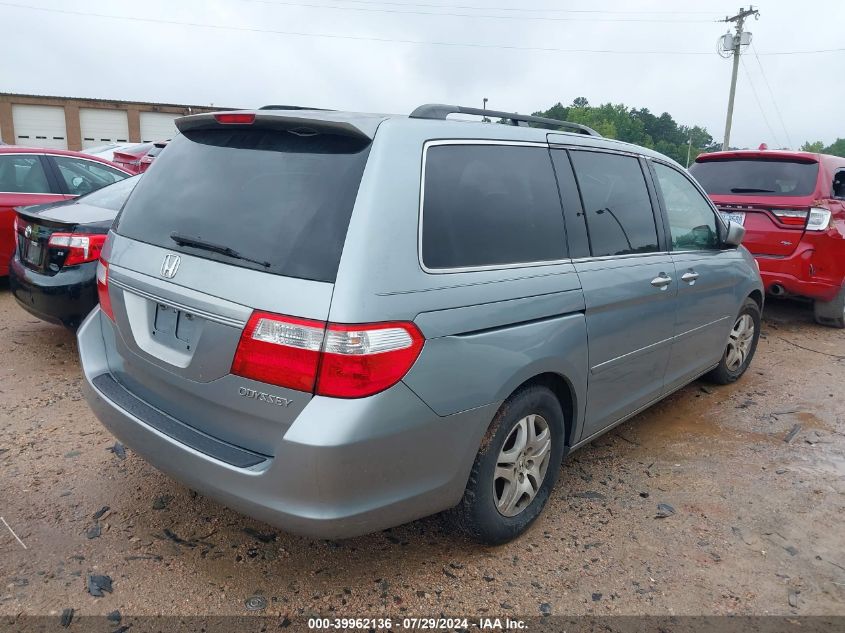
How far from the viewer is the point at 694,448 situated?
3900mm

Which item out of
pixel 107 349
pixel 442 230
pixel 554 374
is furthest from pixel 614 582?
pixel 107 349

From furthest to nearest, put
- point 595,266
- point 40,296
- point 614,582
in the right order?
1. point 40,296
2. point 595,266
3. point 614,582

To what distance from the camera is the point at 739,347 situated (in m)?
4.94

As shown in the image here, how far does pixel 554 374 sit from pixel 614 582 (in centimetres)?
88

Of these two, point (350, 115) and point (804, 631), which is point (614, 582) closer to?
point (804, 631)

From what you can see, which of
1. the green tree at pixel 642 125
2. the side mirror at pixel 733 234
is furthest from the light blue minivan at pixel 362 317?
the green tree at pixel 642 125

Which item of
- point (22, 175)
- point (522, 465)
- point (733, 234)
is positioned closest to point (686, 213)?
point (733, 234)

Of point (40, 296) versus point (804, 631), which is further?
point (40, 296)

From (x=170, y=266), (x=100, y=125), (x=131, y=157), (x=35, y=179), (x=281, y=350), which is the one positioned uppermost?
(x=170, y=266)

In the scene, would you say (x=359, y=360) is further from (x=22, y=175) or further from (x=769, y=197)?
(x=22, y=175)

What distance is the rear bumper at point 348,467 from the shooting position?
199 cm

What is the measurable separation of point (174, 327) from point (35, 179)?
5.36m

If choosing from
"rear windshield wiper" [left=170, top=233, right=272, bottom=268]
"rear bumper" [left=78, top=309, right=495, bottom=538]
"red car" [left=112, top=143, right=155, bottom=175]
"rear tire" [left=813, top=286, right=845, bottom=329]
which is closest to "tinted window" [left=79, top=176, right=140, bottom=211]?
"rear windshield wiper" [left=170, top=233, right=272, bottom=268]

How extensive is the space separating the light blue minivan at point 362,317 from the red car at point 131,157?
1111cm
